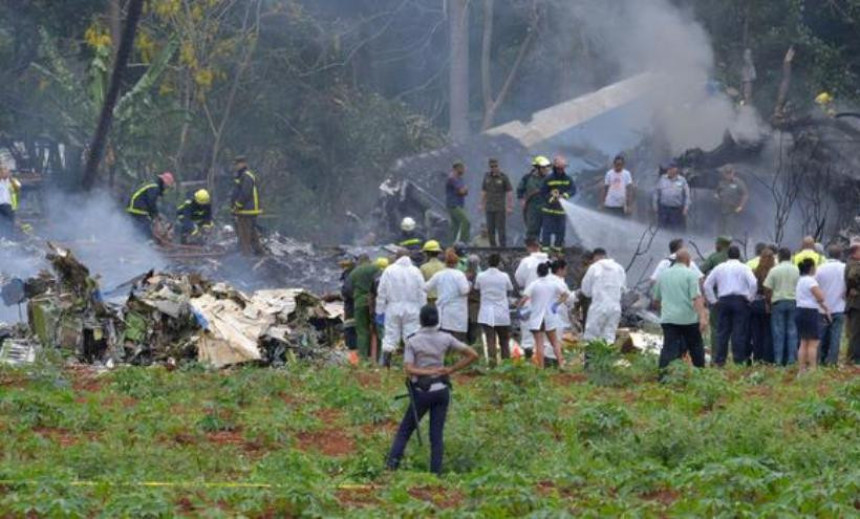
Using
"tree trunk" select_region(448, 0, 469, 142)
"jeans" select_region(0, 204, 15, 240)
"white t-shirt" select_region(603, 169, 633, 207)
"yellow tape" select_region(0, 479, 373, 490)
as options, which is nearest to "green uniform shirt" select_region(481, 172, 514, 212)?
"white t-shirt" select_region(603, 169, 633, 207)

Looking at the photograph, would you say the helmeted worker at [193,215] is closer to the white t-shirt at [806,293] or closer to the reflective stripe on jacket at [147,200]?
the reflective stripe on jacket at [147,200]

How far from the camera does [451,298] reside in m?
22.8

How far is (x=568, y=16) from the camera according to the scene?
44.4 meters

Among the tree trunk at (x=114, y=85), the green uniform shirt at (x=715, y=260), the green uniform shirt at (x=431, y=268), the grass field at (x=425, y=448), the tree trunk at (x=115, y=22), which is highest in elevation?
the tree trunk at (x=115, y=22)

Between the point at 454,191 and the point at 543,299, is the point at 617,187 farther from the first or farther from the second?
the point at 543,299

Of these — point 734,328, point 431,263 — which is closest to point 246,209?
point 431,263

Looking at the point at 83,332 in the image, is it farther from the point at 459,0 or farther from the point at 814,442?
the point at 459,0

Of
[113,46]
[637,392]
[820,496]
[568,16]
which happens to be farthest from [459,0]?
[820,496]

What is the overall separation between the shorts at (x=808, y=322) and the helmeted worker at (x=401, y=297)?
13.9ft

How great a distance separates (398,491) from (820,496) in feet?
9.71

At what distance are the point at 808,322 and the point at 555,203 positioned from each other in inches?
327

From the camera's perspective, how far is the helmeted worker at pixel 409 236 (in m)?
27.9

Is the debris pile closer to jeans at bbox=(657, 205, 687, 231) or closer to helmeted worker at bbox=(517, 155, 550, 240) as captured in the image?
helmeted worker at bbox=(517, 155, 550, 240)

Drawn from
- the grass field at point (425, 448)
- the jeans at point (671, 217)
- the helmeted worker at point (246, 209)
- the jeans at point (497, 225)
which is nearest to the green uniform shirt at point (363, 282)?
the grass field at point (425, 448)
